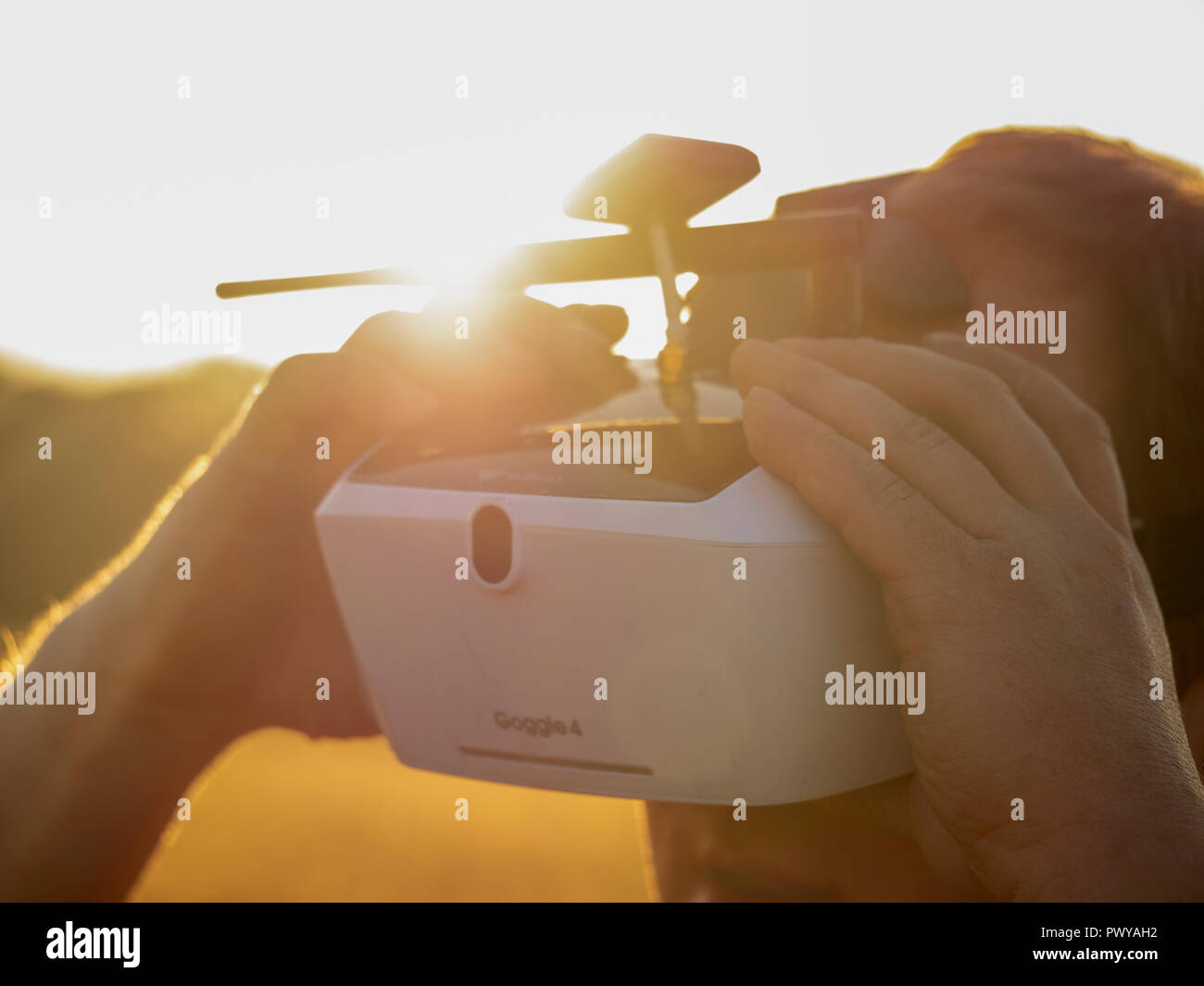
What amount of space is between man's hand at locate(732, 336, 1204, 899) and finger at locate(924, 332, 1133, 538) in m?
0.03

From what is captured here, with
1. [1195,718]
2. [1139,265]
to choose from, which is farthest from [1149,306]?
[1195,718]

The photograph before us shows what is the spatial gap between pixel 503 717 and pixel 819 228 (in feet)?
1.45

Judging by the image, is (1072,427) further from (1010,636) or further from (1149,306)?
(1149,306)

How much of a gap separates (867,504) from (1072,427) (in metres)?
0.21

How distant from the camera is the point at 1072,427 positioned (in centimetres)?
58

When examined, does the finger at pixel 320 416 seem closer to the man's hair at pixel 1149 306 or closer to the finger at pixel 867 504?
the finger at pixel 867 504

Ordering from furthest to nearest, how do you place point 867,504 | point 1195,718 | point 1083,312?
point 1083,312 → point 1195,718 → point 867,504

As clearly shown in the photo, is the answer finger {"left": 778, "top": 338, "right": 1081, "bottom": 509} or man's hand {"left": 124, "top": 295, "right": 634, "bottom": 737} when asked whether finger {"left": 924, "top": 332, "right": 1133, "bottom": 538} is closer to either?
finger {"left": 778, "top": 338, "right": 1081, "bottom": 509}

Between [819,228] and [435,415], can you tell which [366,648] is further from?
[819,228]

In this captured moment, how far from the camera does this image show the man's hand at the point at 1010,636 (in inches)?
18.7

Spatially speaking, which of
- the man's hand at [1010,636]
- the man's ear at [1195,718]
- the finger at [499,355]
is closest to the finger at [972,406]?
the man's hand at [1010,636]

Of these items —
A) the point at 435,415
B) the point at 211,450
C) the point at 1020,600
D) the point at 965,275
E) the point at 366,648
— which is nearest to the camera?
the point at 1020,600
